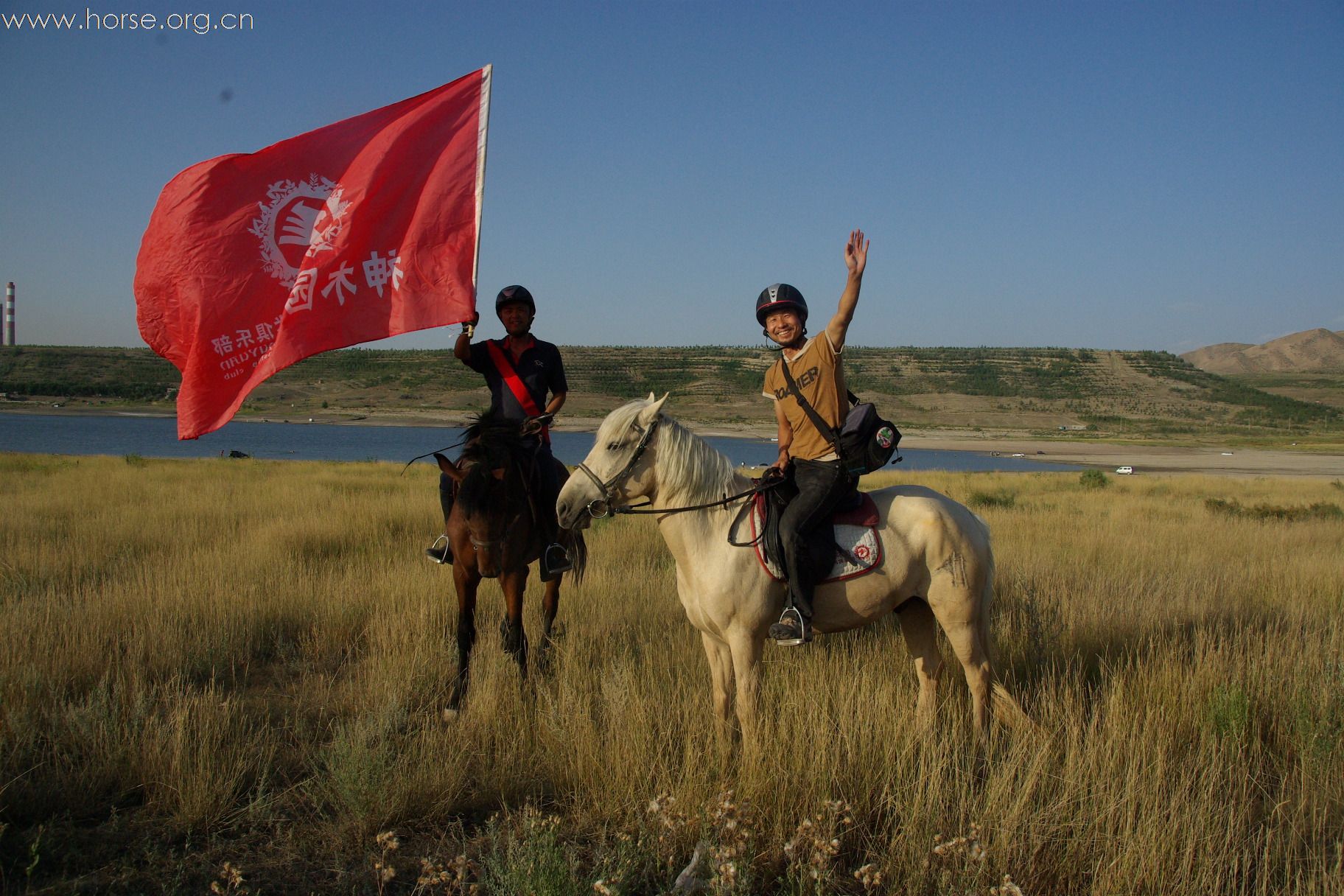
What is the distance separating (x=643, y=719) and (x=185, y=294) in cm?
415

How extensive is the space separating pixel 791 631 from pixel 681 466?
3.42 ft

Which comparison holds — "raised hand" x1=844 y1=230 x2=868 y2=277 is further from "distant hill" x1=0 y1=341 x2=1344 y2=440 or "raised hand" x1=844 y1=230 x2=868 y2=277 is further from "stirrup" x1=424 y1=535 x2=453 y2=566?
"distant hill" x1=0 y1=341 x2=1344 y2=440

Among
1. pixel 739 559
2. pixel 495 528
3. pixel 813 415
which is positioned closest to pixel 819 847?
pixel 739 559

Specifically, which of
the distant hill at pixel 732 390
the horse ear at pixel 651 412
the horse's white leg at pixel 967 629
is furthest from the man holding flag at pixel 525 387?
the distant hill at pixel 732 390

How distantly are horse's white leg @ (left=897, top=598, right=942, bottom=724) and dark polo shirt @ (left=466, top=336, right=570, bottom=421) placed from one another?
2880mm

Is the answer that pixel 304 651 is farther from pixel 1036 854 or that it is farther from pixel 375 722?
pixel 1036 854

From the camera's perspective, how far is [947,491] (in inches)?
827

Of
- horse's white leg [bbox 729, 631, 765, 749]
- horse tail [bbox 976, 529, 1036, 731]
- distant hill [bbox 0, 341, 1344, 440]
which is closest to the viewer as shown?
horse's white leg [bbox 729, 631, 765, 749]

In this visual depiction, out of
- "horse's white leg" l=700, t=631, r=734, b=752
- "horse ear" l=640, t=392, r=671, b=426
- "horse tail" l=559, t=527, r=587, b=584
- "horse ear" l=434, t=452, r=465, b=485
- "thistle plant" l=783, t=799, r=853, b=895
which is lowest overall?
"thistle plant" l=783, t=799, r=853, b=895

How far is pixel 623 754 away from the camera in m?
3.88

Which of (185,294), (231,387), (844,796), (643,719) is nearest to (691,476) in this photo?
(643,719)

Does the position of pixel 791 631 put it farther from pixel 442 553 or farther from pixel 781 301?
pixel 442 553

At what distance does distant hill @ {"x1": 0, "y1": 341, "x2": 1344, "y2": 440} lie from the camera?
81875 millimetres

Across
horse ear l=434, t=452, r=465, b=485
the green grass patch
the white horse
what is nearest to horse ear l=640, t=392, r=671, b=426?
the white horse
